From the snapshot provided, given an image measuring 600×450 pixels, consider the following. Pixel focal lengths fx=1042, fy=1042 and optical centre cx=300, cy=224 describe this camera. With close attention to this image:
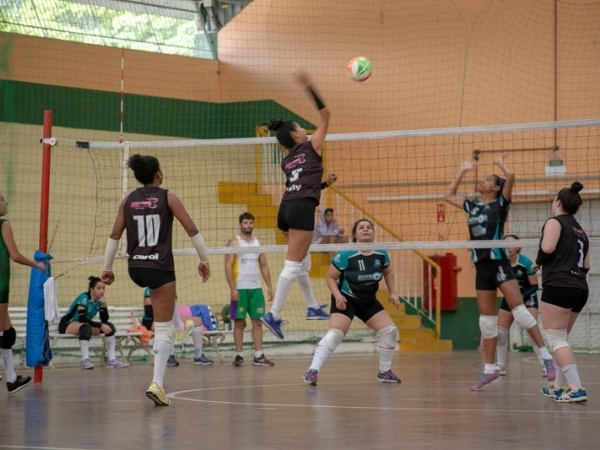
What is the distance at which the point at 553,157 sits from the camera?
19688mm

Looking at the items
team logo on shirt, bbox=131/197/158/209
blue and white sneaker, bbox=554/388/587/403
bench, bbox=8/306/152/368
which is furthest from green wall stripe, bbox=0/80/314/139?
blue and white sneaker, bbox=554/388/587/403

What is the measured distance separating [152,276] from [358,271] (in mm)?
3070

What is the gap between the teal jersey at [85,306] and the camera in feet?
52.4

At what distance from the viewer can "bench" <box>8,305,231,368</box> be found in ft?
54.3

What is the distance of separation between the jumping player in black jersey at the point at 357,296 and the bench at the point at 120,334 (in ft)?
20.2

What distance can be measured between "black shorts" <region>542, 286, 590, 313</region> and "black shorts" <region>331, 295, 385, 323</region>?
2868 millimetres

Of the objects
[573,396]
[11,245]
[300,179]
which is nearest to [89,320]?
[11,245]

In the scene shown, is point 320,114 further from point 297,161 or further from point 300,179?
point 300,179

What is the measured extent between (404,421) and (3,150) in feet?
40.7

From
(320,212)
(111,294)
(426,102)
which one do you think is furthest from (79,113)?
(426,102)

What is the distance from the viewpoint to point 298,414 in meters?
7.84

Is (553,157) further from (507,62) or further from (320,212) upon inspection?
(320,212)

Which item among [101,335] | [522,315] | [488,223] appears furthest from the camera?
[101,335]

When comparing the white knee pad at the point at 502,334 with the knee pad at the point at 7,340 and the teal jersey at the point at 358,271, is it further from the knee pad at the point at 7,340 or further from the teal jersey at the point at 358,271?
the knee pad at the point at 7,340
